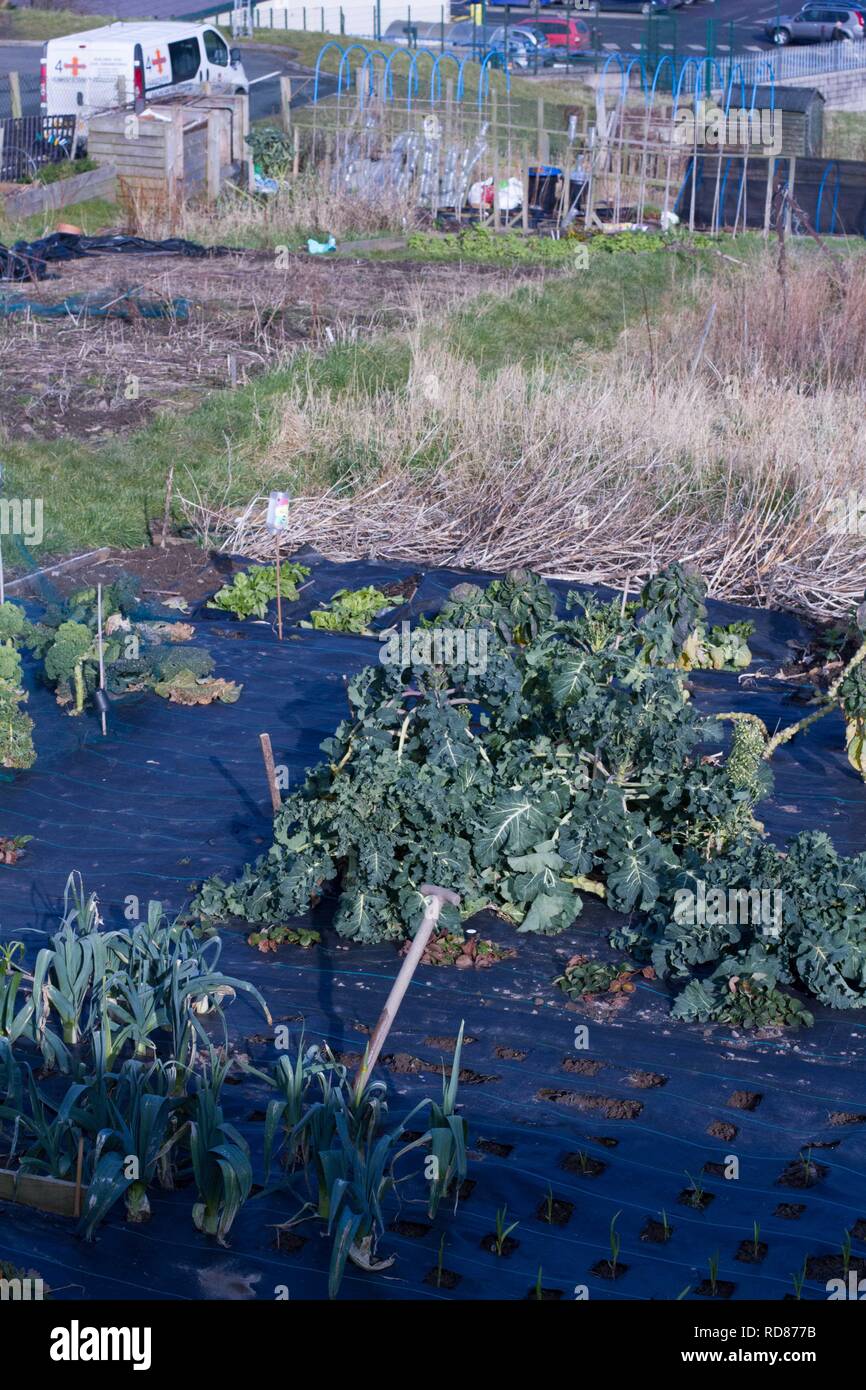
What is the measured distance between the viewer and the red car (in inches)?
1303

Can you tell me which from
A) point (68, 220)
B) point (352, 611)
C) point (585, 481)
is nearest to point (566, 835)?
point (352, 611)

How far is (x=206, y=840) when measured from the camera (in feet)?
16.6

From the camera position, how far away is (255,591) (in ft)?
24.5

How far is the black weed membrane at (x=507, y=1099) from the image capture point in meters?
3.09

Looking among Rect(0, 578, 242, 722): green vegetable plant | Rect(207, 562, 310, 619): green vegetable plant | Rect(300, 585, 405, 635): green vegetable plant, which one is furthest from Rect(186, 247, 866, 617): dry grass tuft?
Rect(0, 578, 242, 722): green vegetable plant

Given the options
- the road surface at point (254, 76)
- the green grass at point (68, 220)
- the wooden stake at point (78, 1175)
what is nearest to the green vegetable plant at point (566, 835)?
the wooden stake at point (78, 1175)

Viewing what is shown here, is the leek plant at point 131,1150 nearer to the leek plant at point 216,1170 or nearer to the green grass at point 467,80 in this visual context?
the leek plant at point 216,1170

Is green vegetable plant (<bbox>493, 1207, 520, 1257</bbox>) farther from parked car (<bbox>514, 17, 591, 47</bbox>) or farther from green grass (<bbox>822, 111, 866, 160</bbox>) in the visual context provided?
parked car (<bbox>514, 17, 591, 47</bbox>)

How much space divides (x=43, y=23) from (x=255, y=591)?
28.3 metres

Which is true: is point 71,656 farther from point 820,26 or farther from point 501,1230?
point 820,26

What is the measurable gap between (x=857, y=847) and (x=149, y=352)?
813 cm
